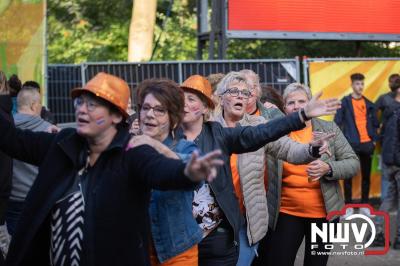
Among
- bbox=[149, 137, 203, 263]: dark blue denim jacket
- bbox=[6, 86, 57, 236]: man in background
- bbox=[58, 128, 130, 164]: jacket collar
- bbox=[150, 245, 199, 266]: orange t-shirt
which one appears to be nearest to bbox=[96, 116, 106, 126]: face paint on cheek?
bbox=[58, 128, 130, 164]: jacket collar

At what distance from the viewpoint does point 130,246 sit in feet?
13.3

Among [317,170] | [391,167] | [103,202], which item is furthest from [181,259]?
[391,167]

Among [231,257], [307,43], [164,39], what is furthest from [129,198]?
[164,39]

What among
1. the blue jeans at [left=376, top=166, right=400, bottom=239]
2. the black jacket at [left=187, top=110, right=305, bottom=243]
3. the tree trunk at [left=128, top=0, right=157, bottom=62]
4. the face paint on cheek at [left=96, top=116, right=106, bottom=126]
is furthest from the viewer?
the tree trunk at [left=128, top=0, right=157, bottom=62]

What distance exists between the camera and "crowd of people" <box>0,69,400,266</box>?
399cm

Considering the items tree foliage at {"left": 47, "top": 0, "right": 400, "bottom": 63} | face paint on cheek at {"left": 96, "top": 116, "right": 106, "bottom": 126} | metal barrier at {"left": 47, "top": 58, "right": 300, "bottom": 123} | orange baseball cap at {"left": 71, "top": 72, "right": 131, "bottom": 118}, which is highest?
tree foliage at {"left": 47, "top": 0, "right": 400, "bottom": 63}

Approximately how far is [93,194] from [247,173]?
7.40 ft

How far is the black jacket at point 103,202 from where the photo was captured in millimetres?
3967

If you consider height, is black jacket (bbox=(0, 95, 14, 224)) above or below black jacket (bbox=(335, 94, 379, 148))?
below

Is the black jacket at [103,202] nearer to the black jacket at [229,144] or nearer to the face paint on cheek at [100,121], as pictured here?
the face paint on cheek at [100,121]

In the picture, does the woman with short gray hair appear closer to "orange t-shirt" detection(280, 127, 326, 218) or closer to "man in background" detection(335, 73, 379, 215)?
"orange t-shirt" detection(280, 127, 326, 218)

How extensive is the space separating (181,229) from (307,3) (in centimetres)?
858

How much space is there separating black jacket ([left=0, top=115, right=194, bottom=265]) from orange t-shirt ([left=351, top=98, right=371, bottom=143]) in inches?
311

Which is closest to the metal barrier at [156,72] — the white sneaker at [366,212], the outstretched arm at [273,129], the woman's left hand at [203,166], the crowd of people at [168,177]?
the white sneaker at [366,212]
